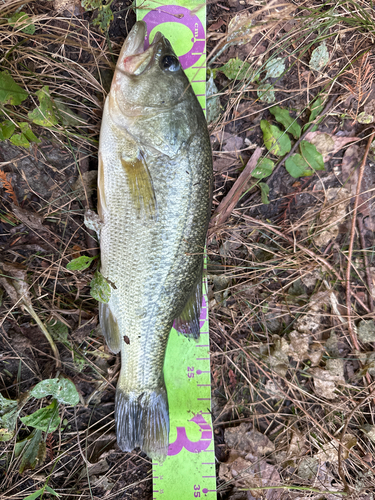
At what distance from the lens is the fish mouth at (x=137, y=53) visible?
1855mm

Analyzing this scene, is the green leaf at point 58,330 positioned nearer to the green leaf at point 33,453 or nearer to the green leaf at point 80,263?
the green leaf at point 80,263

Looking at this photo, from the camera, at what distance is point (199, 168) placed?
74.3 inches

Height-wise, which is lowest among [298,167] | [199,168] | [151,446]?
[151,446]

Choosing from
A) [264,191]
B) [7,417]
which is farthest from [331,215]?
[7,417]

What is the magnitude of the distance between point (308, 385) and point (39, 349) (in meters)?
2.27

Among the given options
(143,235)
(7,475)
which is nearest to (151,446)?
(7,475)

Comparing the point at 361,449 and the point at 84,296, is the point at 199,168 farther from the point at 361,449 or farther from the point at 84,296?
the point at 361,449

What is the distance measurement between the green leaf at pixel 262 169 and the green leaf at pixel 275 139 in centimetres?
10

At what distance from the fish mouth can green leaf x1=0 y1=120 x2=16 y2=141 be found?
2.79 ft

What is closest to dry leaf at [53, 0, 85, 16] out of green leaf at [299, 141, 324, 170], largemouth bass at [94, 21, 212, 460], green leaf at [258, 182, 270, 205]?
largemouth bass at [94, 21, 212, 460]

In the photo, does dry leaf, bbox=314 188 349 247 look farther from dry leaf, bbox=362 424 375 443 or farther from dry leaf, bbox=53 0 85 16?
dry leaf, bbox=53 0 85 16

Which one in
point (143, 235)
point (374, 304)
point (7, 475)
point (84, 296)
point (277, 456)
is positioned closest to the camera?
point (143, 235)

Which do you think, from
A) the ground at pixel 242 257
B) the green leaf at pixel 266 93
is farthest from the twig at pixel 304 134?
the green leaf at pixel 266 93

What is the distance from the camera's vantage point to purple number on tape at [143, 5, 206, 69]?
7.24 feet
